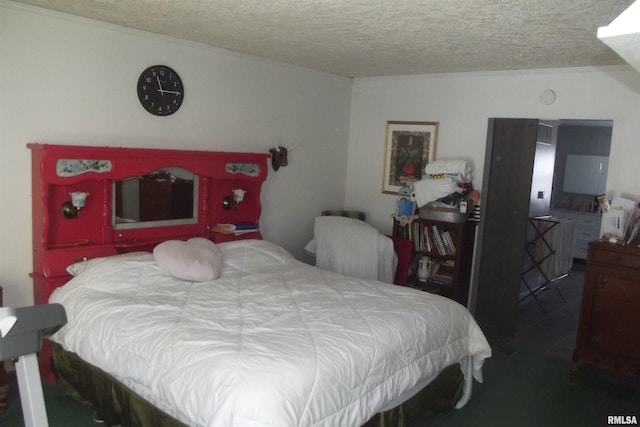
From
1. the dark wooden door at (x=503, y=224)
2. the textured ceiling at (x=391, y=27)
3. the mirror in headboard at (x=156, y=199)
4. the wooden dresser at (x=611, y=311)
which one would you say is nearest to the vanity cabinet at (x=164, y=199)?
the mirror in headboard at (x=156, y=199)

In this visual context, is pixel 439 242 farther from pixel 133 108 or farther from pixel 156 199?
pixel 133 108

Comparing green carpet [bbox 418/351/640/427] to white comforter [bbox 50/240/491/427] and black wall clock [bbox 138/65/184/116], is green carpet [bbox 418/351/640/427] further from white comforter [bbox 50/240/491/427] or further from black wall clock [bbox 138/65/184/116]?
black wall clock [bbox 138/65/184/116]

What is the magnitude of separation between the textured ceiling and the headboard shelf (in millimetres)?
857

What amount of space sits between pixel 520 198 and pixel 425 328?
2179 millimetres

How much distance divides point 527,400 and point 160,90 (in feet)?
11.0

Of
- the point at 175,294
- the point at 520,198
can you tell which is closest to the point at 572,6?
the point at 520,198

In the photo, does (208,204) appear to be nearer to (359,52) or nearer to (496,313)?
(359,52)

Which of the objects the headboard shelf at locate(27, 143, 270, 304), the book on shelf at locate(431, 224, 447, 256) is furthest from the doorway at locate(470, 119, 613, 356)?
the headboard shelf at locate(27, 143, 270, 304)

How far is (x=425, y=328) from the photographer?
277 cm

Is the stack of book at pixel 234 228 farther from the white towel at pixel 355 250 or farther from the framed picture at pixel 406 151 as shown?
the framed picture at pixel 406 151

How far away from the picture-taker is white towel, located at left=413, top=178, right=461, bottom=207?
174 inches

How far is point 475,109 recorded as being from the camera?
4598mm

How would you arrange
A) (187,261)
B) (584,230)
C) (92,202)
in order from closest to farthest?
(187,261), (92,202), (584,230)

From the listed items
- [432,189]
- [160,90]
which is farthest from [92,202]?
[432,189]
